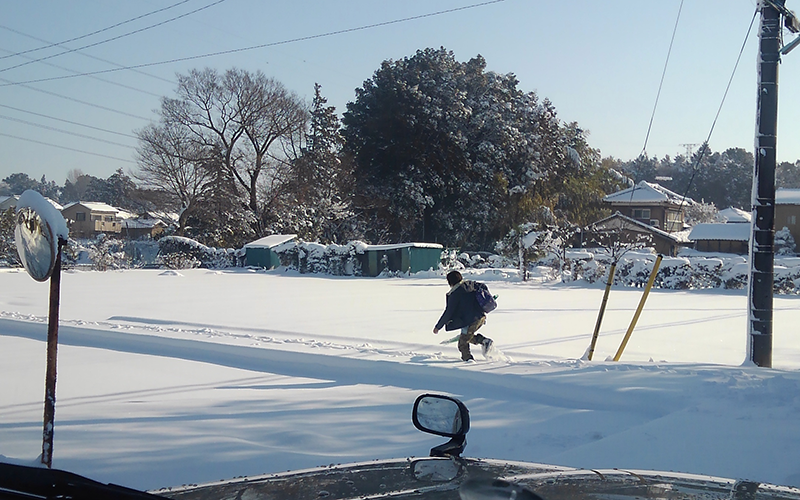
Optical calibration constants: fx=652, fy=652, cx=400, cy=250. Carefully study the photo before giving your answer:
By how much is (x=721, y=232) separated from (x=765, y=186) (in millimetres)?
51466

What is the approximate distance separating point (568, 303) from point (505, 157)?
2419 centimetres

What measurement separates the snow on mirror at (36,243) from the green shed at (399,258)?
25.4 m

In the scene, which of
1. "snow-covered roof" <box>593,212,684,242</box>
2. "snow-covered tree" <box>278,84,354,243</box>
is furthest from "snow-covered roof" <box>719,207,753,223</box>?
"snow-covered tree" <box>278,84,354,243</box>

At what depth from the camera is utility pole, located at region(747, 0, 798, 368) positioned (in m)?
7.90

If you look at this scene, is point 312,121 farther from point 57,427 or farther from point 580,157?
point 57,427

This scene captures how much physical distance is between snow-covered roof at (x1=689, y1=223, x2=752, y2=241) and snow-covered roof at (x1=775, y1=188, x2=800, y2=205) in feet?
10.6

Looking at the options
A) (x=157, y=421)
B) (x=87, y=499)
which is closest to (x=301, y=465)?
(x=157, y=421)

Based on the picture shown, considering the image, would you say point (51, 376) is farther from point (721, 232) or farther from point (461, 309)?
point (721, 232)

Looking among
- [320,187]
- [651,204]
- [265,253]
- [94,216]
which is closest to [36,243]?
[265,253]

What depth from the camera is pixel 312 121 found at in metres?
41.2

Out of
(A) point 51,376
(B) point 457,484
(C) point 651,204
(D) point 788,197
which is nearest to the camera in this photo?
(B) point 457,484

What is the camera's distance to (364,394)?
6855 mm

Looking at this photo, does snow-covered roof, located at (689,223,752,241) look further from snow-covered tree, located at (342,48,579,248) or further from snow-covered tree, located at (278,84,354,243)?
snow-covered tree, located at (278,84,354,243)

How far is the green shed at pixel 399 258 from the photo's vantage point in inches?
1172
